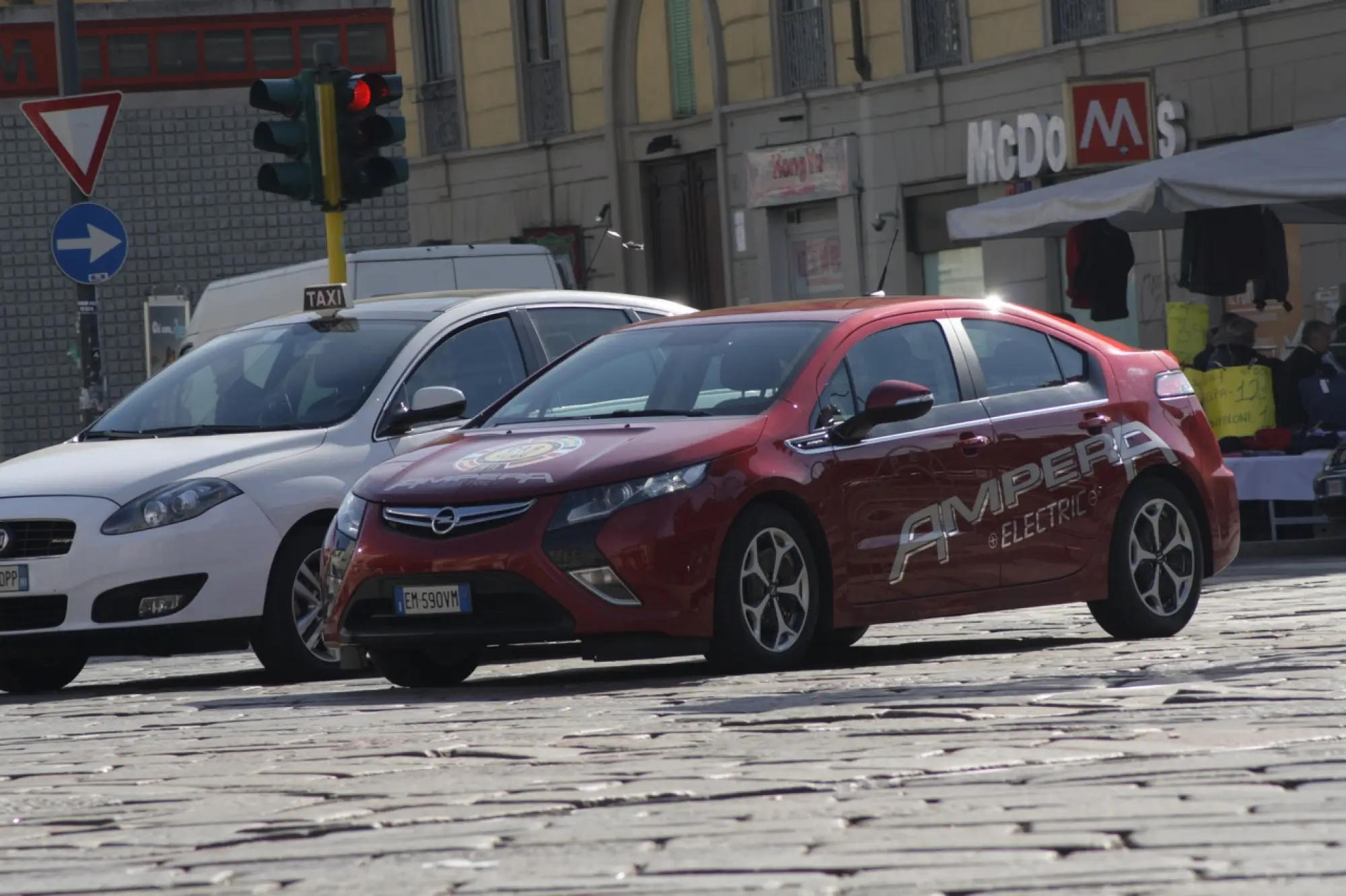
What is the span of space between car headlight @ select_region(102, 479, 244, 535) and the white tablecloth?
27.0 feet

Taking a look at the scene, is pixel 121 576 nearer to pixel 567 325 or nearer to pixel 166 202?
pixel 567 325

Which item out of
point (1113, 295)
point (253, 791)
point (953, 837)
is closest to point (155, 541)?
point (253, 791)

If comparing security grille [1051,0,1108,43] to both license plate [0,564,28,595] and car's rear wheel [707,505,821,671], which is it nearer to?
license plate [0,564,28,595]

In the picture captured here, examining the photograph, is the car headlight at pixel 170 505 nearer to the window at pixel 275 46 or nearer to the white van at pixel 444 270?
the white van at pixel 444 270

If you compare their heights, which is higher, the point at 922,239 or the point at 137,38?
the point at 137,38

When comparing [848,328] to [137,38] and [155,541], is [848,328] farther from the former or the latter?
[137,38]

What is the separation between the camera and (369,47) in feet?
102

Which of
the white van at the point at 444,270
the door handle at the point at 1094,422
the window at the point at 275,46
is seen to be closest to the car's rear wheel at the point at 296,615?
the door handle at the point at 1094,422

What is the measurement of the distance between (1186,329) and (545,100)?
17.6 metres

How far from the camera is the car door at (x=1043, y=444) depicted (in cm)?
1065

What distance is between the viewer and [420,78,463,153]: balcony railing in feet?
124

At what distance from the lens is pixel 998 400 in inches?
425

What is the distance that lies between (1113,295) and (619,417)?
37.0 feet

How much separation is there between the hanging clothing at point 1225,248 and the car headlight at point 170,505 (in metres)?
10.3
